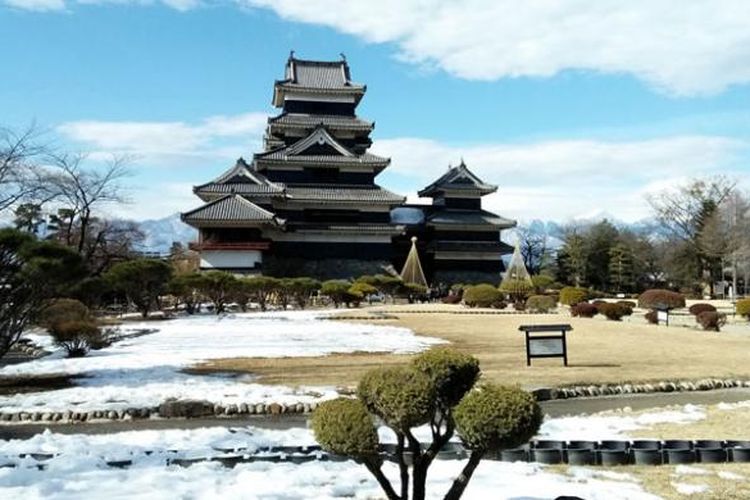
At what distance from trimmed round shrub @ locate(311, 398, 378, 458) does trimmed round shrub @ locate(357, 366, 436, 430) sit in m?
0.13

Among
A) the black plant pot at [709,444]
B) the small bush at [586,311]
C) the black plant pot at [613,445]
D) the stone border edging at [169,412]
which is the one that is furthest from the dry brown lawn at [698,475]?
the small bush at [586,311]

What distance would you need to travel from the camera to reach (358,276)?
50500 mm

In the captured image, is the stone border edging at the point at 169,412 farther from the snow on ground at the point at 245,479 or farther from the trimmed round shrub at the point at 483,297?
Answer: the trimmed round shrub at the point at 483,297

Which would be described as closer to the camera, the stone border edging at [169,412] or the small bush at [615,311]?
the stone border edging at [169,412]

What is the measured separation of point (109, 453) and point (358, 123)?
49.7 meters

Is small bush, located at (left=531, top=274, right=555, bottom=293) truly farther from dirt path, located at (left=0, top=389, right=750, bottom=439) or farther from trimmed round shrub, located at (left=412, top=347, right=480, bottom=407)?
trimmed round shrub, located at (left=412, top=347, right=480, bottom=407)

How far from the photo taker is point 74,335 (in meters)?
17.1

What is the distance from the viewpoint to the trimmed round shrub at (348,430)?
514 cm

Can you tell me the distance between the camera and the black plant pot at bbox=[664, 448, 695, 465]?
24.6 ft

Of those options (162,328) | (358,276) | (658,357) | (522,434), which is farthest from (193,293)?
(522,434)

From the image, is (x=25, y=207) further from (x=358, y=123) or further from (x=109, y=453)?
(x=109, y=453)

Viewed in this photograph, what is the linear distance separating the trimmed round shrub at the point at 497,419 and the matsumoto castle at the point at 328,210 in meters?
41.2

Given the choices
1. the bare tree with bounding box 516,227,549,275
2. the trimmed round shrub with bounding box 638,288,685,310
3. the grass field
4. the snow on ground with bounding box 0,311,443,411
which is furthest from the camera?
the bare tree with bounding box 516,227,549,275

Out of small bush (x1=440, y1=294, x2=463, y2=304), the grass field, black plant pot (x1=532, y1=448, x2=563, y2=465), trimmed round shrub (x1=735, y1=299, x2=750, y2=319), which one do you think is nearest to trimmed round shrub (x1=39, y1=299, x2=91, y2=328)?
the grass field
